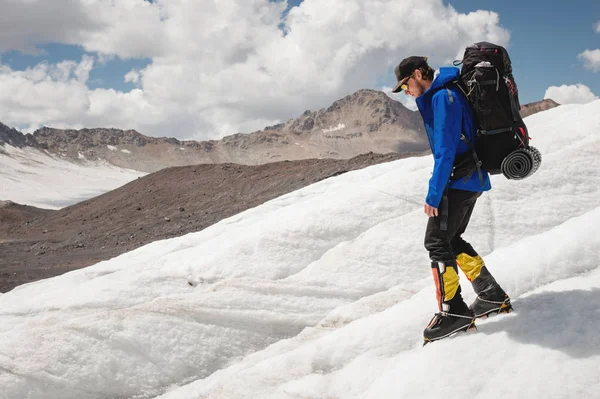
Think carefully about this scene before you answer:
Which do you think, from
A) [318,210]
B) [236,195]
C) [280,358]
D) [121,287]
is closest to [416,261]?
[318,210]

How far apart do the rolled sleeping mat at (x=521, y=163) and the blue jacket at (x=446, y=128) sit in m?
0.22

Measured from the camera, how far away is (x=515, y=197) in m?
7.86

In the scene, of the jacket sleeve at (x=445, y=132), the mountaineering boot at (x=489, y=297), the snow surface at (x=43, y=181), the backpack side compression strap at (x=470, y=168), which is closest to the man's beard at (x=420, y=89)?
the jacket sleeve at (x=445, y=132)

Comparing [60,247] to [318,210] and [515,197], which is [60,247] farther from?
[515,197]

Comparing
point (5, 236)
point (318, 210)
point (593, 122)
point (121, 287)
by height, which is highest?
point (5, 236)

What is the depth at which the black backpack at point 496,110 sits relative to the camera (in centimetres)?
380

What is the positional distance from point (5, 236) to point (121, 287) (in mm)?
32557

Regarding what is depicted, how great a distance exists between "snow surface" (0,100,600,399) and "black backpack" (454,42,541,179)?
4.61ft

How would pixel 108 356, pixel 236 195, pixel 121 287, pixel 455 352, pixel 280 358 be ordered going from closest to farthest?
pixel 455 352, pixel 280 358, pixel 108 356, pixel 121 287, pixel 236 195

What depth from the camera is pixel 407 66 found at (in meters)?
4.17

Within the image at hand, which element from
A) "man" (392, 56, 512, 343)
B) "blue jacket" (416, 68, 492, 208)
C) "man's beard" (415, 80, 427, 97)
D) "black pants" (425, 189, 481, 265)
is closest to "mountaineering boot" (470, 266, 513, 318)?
"man" (392, 56, 512, 343)

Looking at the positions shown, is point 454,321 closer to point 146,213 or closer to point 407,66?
point 407,66

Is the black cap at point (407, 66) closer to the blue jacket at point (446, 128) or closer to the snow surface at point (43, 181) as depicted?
the blue jacket at point (446, 128)

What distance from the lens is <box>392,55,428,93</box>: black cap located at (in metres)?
4.16
